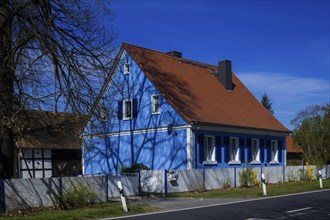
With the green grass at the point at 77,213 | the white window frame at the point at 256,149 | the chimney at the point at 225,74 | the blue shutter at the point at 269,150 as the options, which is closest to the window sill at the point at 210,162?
the white window frame at the point at 256,149

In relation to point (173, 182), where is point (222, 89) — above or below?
above

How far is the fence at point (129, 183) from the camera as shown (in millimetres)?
15117

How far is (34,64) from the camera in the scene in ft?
50.1

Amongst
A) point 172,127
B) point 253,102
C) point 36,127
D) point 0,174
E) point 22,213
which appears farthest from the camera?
point 253,102

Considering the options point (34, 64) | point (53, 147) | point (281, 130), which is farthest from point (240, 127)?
point (34, 64)

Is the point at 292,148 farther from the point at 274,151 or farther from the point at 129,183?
the point at 129,183

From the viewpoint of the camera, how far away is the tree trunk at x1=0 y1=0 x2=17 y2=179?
15.0 meters

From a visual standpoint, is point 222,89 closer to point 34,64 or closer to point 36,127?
point 36,127

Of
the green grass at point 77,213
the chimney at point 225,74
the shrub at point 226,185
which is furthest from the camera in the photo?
the chimney at point 225,74

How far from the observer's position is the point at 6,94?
15.3 metres

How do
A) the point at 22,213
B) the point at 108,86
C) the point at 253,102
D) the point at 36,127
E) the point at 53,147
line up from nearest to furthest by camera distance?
the point at 22,213 < the point at 108,86 < the point at 36,127 < the point at 53,147 < the point at 253,102

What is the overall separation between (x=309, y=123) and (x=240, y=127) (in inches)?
502

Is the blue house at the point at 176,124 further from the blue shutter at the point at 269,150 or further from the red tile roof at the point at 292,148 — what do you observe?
the red tile roof at the point at 292,148

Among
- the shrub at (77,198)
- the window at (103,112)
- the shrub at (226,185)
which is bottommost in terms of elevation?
the shrub at (226,185)
